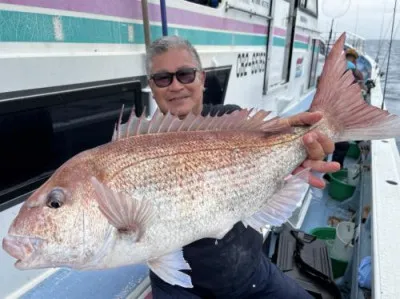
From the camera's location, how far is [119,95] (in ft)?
6.68

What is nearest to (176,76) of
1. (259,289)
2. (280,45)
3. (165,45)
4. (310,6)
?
(165,45)

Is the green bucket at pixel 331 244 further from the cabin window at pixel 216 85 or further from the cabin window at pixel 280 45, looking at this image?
the cabin window at pixel 280 45

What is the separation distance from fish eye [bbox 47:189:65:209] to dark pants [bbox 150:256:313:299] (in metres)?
0.79

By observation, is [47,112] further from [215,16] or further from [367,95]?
[367,95]

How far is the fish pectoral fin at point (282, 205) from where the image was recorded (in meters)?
1.32

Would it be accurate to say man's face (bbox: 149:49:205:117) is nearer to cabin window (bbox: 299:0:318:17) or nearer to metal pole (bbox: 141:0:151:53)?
metal pole (bbox: 141:0:151:53)

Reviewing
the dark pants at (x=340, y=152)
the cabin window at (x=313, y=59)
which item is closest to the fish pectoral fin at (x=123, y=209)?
the dark pants at (x=340, y=152)

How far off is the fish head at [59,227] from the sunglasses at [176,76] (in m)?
0.73

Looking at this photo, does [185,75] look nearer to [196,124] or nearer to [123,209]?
[196,124]

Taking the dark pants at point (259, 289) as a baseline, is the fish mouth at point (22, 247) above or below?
above

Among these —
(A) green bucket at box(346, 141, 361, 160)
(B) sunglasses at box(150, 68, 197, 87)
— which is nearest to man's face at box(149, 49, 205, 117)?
(B) sunglasses at box(150, 68, 197, 87)

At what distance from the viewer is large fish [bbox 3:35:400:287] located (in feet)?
3.14

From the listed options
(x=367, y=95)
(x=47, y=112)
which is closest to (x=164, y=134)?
(x=47, y=112)

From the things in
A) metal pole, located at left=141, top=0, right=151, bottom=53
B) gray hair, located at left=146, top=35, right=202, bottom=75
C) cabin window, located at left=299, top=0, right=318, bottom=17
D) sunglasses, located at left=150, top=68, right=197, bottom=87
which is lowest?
sunglasses, located at left=150, top=68, right=197, bottom=87
